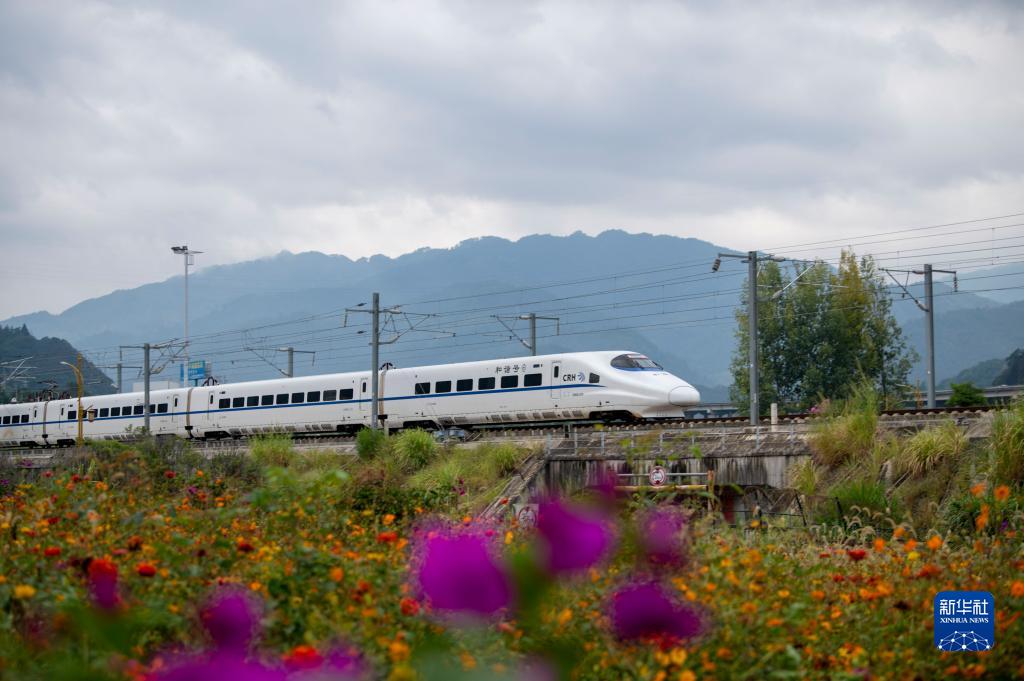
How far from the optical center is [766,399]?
56094 mm

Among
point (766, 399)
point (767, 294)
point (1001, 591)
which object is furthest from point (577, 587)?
point (767, 294)

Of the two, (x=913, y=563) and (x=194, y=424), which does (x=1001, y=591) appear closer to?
(x=913, y=563)

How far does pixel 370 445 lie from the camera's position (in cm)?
2944

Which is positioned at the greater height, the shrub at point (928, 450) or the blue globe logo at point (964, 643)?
the shrub at point (928, 450)

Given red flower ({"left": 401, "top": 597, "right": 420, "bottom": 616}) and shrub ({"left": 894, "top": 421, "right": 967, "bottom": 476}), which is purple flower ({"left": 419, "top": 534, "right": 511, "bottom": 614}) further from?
shrub ({"left": 894, "top": 421, "right": 967, "bottom": 476})

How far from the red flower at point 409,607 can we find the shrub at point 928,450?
13.8 m

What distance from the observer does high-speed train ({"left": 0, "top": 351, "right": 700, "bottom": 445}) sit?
29.1 metres

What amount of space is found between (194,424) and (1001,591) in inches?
1613

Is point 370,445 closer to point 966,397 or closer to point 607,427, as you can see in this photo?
point 607,427

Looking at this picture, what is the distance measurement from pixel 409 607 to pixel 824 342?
5507 centimetres

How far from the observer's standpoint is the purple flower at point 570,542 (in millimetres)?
2797

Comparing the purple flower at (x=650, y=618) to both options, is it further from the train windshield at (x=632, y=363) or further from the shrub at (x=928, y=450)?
the train windshield at (x=632, y=363)

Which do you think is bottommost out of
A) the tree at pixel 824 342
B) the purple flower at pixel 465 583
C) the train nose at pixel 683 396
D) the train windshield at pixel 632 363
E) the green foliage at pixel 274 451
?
the green foliage at pixel 274 451

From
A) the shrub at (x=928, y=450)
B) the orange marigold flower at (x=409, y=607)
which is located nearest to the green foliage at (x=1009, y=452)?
the shrub at (x=928, y=450)
